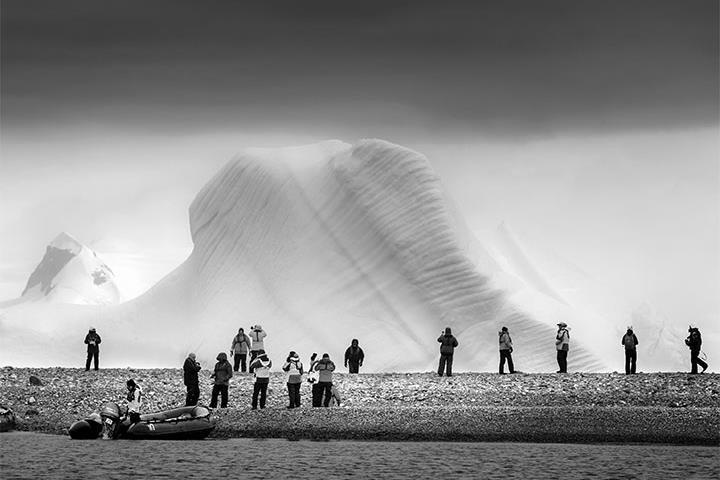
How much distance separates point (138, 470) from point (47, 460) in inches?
105

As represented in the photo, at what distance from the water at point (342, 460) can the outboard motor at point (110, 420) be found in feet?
2.06

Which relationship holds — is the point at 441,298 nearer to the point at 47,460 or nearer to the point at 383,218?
the point at 383,218

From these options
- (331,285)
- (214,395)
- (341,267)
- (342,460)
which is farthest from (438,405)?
(341,267)

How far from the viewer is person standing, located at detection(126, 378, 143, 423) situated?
37.4m

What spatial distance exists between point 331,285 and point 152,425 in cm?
2147

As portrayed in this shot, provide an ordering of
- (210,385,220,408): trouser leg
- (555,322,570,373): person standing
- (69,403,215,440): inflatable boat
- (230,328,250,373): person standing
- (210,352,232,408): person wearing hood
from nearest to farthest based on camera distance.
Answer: (69,403,215,440): inflatable boat < (210,352,232,408): person wearing hood < (210,385,220,408): trouser leg < (555,322,570,373): person standing < (230,328,250,373): person standing

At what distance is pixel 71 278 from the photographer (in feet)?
298

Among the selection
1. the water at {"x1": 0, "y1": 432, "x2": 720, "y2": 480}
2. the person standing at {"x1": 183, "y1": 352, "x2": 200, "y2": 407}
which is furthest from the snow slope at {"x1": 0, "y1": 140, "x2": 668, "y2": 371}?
the water at {"x1": 0, "y1": 432, "x2": 720, "y2": 480}

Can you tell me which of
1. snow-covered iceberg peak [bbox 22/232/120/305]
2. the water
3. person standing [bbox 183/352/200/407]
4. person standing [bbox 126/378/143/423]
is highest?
snow-covered iceberg peak [bbox 22/232/120/305]

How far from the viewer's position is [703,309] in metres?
71.9

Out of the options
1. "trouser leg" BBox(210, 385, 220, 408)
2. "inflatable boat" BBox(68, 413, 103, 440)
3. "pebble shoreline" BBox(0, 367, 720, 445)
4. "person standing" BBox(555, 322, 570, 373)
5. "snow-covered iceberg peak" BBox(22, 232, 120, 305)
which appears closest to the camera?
"pebble shoreline" BBox(0, 367, 720, 445)

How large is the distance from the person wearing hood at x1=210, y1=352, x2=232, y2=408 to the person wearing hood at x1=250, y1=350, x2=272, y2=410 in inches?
29.0

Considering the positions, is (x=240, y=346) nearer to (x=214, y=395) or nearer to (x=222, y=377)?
(x=214, y=395)

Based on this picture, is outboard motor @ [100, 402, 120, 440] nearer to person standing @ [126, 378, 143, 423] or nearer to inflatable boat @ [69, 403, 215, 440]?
inflatable boat @ [69, 403, 215, 440]
